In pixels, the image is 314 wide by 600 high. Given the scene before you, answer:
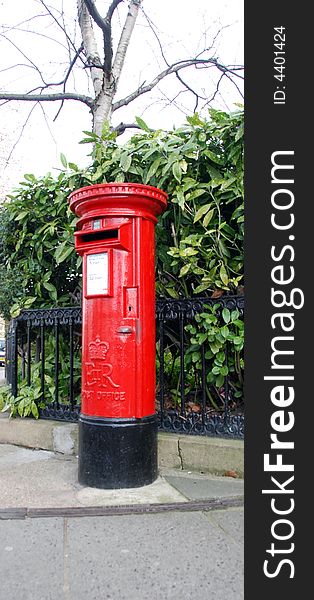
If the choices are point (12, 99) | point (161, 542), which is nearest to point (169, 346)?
point (161, 542)

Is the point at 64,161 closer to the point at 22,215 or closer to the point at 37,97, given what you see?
the point at 22,215

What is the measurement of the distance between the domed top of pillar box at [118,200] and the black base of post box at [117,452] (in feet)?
4.49

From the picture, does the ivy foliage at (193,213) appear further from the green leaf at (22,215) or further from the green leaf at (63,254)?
the green leaf at (22,215)

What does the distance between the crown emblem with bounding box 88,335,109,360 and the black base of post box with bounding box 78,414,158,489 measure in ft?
1.35

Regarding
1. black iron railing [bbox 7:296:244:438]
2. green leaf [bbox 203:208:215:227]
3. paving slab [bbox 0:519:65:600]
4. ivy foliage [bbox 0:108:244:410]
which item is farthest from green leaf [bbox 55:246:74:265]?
paving slab [bbox 0:519:65:600]

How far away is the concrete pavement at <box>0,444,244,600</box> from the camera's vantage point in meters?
2.10

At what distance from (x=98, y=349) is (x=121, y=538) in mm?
1154

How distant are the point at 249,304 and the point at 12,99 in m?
8.04

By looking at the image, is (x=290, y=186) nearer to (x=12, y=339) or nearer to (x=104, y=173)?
(x=104, y=173)

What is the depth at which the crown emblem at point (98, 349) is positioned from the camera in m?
3.16

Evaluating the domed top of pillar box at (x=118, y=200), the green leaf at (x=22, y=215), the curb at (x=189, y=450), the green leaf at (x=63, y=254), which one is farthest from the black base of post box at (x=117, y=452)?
the green leaf at (x=22, y=215)

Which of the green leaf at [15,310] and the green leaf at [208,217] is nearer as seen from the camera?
the green leaf at [208,217]

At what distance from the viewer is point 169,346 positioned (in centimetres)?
408

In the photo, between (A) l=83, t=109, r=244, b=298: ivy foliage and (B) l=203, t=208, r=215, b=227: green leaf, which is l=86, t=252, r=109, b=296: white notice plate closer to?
(A) l=83, t=109, r=244, b=298: ivy foliage
